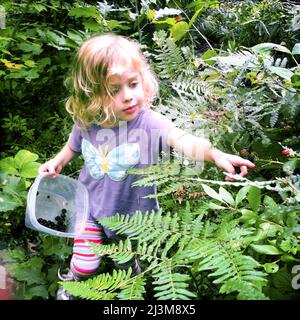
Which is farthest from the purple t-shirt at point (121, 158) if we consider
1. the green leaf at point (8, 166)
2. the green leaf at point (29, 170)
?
the green leaf at point (8, 166)

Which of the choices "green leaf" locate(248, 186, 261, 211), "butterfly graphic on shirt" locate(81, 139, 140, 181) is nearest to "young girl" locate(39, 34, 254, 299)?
"butterfly graphic on shirt" locate(81, 139, 140, 181)

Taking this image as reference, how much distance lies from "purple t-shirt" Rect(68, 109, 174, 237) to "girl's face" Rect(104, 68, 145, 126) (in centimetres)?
5

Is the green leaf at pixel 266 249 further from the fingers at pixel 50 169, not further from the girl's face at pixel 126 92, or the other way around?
the fingers at pixel 50 169

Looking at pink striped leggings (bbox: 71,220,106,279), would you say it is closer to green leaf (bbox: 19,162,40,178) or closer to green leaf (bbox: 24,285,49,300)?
green leaf (bbox: 24,285,49,300)

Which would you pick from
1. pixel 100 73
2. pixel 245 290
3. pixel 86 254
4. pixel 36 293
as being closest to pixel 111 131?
pixel 100 73

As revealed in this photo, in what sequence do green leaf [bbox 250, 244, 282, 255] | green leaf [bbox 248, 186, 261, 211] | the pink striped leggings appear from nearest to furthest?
green leaf [bbox 250, 244, 282, 255] → green leaf [bbox 248, 186, 261, 211] → the pink striped leggings

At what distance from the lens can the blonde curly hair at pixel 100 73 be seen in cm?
144

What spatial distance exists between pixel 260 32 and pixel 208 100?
94 centimetres

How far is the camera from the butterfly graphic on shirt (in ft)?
4.89

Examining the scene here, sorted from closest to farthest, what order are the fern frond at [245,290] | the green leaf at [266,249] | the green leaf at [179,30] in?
the fern frond at [245,290] → the green leaf at [266,249] → the green leaf at [179,30]

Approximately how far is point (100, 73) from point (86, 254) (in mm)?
661

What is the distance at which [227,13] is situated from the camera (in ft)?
8.16
